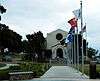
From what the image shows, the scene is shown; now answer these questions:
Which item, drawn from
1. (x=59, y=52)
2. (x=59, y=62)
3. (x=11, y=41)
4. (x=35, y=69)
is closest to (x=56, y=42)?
(x=59, y=52)

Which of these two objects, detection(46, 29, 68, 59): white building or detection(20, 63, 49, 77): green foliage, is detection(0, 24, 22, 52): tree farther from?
detection(20, 63, 49, 77): green foliage

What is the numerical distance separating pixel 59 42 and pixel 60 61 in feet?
86.9

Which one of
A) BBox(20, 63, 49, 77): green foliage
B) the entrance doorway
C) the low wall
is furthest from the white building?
the low wall

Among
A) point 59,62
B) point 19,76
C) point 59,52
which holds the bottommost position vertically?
point 19,76

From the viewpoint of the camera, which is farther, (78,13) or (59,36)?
(59,36)

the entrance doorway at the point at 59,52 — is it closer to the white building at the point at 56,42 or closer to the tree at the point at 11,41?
the white building at the point at 56,42

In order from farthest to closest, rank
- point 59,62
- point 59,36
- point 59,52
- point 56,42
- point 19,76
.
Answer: point 59,36 → point 56,42 → point 59,52 → point 59,62 → point 19,76

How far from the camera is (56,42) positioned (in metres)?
160

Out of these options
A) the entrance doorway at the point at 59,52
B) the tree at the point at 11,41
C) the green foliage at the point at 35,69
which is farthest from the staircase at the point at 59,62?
the green foliage at the point at 35,69

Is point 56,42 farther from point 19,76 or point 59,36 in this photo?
point 19,76

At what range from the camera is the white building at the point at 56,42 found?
5842 inches

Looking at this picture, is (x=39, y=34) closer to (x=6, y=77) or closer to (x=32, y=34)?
(x=32, y=34)

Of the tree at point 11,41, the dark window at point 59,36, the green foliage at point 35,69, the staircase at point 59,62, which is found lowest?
the green foliage at point 35,69

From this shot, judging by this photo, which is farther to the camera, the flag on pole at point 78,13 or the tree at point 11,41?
the tree at point 11,41
